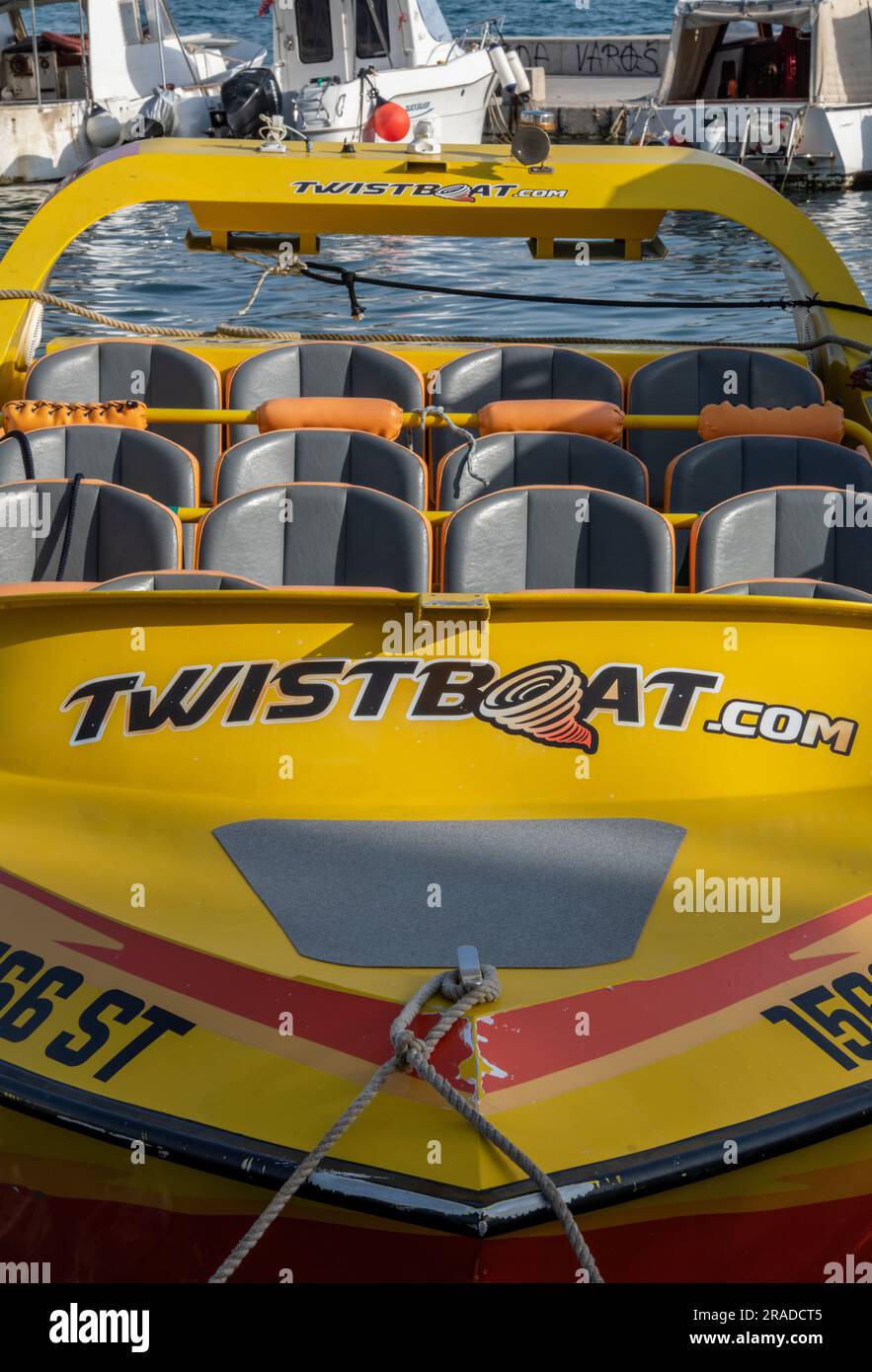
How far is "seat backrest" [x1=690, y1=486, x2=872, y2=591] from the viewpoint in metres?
4.42

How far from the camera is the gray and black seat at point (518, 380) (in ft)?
21.1

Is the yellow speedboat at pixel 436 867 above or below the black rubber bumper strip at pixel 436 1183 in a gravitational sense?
above

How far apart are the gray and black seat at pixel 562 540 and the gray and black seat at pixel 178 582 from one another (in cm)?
85

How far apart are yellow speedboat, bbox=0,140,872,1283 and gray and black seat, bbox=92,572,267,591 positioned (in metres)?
0.02

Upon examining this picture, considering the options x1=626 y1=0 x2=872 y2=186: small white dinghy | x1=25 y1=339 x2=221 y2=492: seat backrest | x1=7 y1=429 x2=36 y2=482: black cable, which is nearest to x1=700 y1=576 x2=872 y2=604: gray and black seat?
x1=7 y1=429 x2=36 y2=482: black cable

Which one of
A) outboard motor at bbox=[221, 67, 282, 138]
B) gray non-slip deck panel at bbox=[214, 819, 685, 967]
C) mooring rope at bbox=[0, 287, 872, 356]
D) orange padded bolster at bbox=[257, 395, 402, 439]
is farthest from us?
outboard motor at bbox=[221, 67, 282, 138]

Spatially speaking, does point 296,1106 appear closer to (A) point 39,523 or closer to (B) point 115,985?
(B) point 115,985

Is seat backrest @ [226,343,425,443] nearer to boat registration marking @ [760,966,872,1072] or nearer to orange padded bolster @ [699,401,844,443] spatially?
orange padded bolster @ [699,401,844,443]

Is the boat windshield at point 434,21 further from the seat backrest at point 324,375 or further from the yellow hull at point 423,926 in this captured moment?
the yellow hull at point 423,926

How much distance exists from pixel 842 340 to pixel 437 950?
450cm

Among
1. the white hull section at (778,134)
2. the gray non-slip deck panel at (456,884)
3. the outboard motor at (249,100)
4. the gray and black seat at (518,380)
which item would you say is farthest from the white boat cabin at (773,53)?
the gray non-slip deck panel at (456,884)
